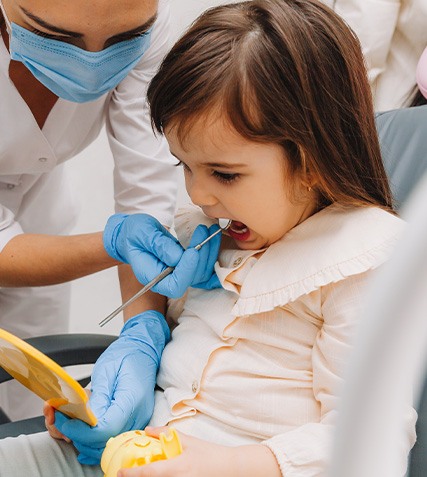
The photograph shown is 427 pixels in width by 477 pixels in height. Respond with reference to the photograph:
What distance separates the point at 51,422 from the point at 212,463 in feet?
0.93

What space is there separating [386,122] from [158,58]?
43 centimetres

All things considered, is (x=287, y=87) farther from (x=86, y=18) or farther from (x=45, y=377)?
(x=45, y=377)

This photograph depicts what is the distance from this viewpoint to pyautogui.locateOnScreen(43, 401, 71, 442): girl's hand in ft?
3.59

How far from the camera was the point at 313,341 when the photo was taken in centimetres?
104

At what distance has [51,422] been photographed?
43.5 inches

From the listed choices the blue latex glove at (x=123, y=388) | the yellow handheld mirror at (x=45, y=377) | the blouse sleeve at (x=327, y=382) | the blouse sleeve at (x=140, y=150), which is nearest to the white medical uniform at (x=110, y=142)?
the blouse sleeve at (x=140, y=150)

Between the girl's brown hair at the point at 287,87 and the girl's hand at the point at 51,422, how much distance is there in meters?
0.42

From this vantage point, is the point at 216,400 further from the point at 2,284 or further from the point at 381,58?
the point at 381,58

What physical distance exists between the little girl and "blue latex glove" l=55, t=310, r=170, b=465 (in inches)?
1.8

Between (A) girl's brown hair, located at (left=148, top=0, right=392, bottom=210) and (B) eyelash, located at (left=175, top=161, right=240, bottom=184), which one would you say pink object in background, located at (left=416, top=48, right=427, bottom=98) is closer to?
(A) girl's brown hair, located at (left=148, top=0, right=392, bottom=210)

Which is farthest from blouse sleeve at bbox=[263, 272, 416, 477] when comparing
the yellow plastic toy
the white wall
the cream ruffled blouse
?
the white wall

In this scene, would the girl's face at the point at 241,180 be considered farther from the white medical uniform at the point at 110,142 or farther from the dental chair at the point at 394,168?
the white medical uniform at the point at 110,142

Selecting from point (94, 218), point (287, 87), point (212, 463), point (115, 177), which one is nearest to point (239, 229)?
point (287, 87)

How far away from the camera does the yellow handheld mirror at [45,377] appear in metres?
0.87
